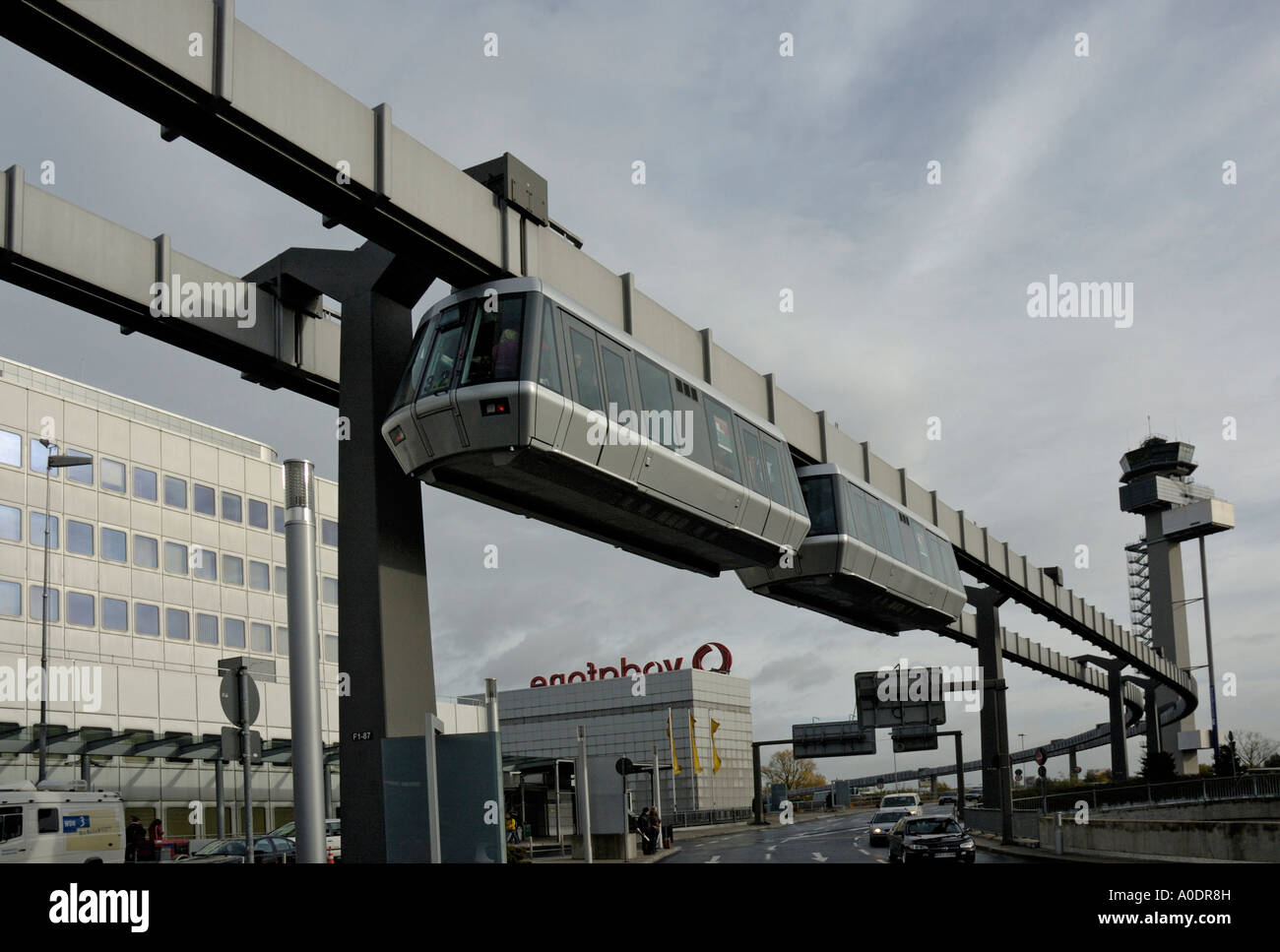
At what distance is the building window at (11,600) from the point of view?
45938 millimetres

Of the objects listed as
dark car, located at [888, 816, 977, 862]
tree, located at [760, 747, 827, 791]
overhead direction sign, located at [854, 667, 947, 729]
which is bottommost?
tree, located at [760, 747, 827, 791]

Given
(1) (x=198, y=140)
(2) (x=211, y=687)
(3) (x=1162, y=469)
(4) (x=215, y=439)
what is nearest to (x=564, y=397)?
(1) (x=198, y=140)

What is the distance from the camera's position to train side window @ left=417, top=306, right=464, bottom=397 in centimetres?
1446

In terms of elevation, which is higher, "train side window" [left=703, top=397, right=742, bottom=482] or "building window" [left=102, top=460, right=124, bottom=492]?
"building window" [left=102, top=460, right=124, bottom=492]

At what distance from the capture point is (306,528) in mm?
9352

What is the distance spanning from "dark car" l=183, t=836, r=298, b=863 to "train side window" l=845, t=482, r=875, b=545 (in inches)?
551

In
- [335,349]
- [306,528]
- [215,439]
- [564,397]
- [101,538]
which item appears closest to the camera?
[306,528]

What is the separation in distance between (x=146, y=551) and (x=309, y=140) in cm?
4387

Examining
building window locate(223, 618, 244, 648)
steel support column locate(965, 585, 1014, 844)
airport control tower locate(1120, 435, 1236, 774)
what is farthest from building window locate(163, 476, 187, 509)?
airport control tower locate(1120, 435, 1236, 774)

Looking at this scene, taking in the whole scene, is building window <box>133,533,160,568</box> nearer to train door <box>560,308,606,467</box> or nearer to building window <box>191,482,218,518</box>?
building window <box>191,482,218,518</box>

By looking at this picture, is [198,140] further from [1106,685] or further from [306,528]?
[1106,685]

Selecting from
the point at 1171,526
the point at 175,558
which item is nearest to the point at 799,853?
the point at 175,558
